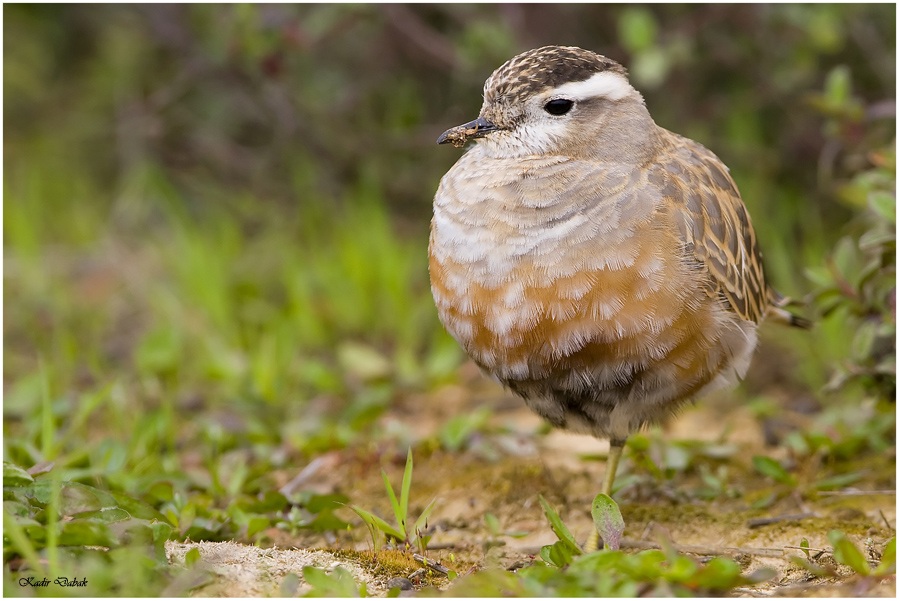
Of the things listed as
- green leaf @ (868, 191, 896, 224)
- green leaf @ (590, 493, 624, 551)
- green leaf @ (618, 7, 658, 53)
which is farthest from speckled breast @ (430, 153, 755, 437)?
green leaf @ (618, 7, 658, 53)

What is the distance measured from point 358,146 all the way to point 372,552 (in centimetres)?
381

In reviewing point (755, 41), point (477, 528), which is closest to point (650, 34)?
point (755, 41)

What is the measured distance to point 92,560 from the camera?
9.54 feet

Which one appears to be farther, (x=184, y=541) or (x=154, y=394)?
(x=154, y=394)

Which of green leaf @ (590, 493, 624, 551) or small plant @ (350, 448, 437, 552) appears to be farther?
small plant @ (350, 448, 437, 552)

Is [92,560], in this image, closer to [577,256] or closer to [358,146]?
→ [577,256]

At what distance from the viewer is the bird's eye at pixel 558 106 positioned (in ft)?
13.0

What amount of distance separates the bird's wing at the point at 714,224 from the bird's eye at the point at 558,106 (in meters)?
0.40

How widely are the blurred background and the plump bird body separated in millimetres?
812

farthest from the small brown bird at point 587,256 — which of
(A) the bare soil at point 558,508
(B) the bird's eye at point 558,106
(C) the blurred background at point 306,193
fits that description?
(C) the blurred background at point 306,193

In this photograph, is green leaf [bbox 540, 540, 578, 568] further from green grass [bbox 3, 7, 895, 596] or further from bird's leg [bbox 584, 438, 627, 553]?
bird's leg [bbox 584, 438, 627, 553]

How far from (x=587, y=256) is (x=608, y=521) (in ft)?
2.83

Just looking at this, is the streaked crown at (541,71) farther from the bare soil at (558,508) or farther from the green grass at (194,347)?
the green grass at (194,347)

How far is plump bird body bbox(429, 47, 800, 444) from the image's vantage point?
3.58 m
